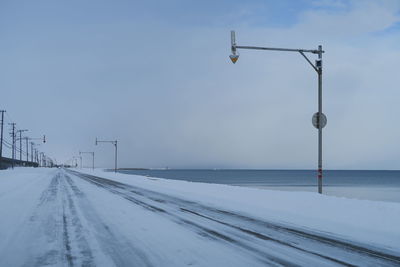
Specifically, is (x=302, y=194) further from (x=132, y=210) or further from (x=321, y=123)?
(x=132, y=210)

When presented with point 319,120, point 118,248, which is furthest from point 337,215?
point 118,248

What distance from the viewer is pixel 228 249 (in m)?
8.06

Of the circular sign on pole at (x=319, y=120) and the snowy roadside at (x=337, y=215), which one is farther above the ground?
the circular sign on pole at (x=319, y=120)

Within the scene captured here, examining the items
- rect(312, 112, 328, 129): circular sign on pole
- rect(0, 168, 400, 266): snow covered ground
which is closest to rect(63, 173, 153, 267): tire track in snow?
rect(0, 168, 400, 266): snow covered ground

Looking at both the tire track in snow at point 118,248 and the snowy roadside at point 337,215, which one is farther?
the snowy roadside at point 337,215

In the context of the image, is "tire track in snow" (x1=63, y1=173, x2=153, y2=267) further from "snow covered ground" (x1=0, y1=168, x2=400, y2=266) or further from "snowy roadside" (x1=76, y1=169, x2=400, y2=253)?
"snowy roadside" (x1=76, y1=169, x2=400, y2=253)

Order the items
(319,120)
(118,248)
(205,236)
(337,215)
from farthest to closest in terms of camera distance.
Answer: (319,120), (337,215), (205,236), (118,248)

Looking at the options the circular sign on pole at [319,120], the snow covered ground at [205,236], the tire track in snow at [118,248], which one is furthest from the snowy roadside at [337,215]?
the tire track in snow at [118,248]

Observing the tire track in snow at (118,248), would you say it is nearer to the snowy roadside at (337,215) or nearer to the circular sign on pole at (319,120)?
the snowy roadside at (337,215)

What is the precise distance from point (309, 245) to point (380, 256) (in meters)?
1.42

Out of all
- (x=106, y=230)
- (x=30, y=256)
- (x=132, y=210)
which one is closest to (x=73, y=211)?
(x=132, y=210)

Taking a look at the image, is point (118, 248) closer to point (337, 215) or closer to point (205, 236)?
point (205, 236)

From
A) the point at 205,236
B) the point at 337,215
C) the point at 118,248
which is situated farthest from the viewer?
the point at 337,215

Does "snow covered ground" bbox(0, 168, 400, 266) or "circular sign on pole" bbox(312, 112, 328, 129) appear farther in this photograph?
"circular sign on pole" bbox(312, 112, 328, 129)
